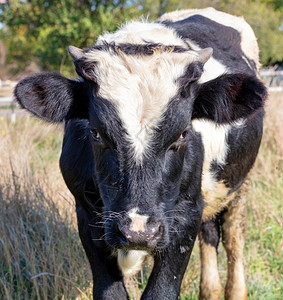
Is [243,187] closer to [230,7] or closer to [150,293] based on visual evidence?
[150,293]

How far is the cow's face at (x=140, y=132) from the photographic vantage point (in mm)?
2607

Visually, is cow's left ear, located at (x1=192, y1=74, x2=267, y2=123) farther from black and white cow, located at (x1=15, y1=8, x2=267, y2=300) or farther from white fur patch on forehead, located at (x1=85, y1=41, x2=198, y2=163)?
white fur patch on forehead, located at (x1=85, y1=41, x2=198, y2=163)

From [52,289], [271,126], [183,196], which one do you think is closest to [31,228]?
[52,289]

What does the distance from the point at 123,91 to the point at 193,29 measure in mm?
1558

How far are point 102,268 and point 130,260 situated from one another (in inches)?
7.9

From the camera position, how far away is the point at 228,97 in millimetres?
3188

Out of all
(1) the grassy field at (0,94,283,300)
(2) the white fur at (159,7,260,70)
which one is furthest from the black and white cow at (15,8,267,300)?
(2) the white fur at (159,7,260,70)

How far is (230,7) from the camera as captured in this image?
85.9 feet

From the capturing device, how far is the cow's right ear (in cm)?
302

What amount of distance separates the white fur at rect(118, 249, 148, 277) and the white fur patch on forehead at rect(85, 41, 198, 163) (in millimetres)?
719

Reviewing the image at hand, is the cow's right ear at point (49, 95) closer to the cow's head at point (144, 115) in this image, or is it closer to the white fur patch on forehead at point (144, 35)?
the cow's head at point (144, 115)

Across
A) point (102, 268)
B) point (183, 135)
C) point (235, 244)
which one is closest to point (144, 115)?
point (183, 135)

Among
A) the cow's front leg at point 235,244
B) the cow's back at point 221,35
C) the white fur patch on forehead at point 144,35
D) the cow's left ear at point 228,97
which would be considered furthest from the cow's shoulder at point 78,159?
the cow's front leg at point 235,244

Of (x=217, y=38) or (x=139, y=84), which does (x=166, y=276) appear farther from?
(x=217, y=38)
